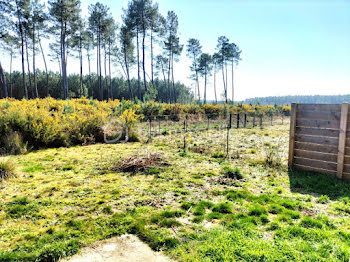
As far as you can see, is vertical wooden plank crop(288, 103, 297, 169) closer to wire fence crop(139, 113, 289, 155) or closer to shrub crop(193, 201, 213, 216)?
shrub crop(193, 201, 213, 216)

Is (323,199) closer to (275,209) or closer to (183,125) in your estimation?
(275,209)

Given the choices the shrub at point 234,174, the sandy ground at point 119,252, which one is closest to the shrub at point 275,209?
the shrub at point 234,174

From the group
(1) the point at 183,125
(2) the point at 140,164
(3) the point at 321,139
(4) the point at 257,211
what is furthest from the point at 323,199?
(1) the point at 183,125

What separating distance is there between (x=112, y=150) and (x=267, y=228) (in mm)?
5188

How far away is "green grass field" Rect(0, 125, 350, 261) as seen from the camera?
214 cm

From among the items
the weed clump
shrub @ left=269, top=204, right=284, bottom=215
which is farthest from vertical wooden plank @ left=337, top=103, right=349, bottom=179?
the weed clump

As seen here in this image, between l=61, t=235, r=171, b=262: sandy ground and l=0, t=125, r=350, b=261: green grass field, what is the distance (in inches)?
3.4

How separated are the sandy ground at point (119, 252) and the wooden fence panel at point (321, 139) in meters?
3.94

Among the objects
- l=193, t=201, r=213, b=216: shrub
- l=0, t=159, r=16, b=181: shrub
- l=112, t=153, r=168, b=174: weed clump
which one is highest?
l=0, t=159, r=16, b=181: shrub

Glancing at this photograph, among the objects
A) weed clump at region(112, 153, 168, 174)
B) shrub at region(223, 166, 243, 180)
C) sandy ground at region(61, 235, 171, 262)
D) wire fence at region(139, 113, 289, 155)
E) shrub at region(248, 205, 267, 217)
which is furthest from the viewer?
wire fence at region(139, 113, 289, 155)

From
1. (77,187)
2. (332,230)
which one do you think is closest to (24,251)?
(77,187)

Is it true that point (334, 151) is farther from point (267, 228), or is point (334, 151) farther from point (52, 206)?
point (52, 206)

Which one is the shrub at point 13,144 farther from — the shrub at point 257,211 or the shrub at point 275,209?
the shrub at point 275,209

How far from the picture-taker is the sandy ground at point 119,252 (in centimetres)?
203
